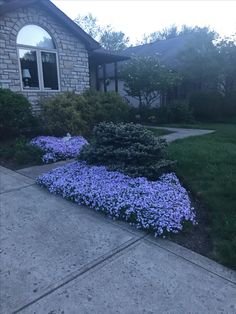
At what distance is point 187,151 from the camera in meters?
6.29

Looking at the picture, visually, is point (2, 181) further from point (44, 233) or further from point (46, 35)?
point (46, 35)

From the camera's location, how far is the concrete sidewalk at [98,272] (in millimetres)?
2203

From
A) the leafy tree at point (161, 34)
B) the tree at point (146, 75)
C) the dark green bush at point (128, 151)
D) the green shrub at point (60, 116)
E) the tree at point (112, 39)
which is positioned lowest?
the dark green bush at point (128, 151)

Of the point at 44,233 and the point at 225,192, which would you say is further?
the point at 225,192

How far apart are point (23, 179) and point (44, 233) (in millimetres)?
2131

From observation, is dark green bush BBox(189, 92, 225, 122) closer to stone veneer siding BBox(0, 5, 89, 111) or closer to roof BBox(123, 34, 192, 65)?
roof BBox(123, 34, 192, 65)

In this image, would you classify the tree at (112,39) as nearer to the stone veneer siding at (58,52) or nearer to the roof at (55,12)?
the roof at (55,12)

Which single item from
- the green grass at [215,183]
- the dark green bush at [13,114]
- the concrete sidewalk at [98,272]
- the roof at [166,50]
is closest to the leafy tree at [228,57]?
the roof at [166,50]

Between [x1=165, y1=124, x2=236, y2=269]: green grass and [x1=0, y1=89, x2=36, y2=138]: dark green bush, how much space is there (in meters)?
4.08

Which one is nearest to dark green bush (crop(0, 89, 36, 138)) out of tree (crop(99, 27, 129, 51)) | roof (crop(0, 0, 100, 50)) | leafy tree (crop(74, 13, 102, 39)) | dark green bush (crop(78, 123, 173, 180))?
roof (crop(0, 0, 100, 50))

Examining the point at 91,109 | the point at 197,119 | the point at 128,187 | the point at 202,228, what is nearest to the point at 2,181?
A: the point at 128,187

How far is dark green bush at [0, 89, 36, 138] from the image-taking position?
7613 millimetres

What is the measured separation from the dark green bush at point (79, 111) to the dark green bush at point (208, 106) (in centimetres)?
611

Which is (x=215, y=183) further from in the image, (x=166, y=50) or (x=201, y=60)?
(x=166, y=50)
